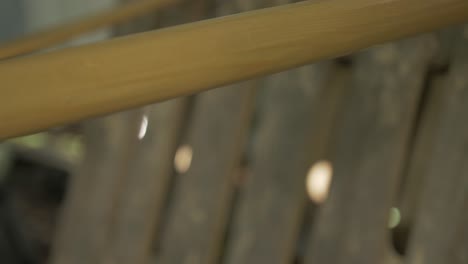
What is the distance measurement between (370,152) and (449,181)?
3.5 inches

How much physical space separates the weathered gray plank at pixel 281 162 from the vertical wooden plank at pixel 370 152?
0.03m

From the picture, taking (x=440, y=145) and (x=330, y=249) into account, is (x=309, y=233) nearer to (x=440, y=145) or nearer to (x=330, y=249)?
(x=330, y=249)

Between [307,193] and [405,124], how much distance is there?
148 millimetres

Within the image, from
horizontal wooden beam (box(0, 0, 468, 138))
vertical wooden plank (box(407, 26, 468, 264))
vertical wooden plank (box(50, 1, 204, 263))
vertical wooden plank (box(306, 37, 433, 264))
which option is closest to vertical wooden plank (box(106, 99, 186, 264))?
vertical wooden plank (box(50, 1, 204, 263))

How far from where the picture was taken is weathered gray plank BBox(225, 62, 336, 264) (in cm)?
81

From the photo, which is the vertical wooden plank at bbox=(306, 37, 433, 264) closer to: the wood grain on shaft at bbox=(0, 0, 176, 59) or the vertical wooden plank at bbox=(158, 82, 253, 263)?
the vertical wooden plank at bbox=(158, 82, 253, 263)

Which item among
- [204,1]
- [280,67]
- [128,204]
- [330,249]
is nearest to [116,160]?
[128,204]

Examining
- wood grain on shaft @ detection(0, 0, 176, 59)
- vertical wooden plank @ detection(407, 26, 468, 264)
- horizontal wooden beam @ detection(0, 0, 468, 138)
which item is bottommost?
horizontal wooden beam @ detection(0, 0, 468, 138)


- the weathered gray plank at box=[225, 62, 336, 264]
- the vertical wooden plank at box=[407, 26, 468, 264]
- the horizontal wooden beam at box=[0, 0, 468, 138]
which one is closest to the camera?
the horizontal wooden beam at box=[0, 0, 468, 138]

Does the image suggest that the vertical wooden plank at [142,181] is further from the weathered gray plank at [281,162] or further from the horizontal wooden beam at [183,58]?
the horizontal wooden beam at [183,58]

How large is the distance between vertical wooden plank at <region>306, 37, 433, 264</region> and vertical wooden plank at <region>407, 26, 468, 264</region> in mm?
36

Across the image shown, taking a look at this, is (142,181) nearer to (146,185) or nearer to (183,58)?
(146,185)

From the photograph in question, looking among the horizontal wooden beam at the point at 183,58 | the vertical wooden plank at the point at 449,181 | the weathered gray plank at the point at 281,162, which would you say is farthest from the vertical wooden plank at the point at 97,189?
the horizontal wooden beam at the point at 183,58

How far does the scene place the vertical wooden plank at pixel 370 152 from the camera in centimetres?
73
